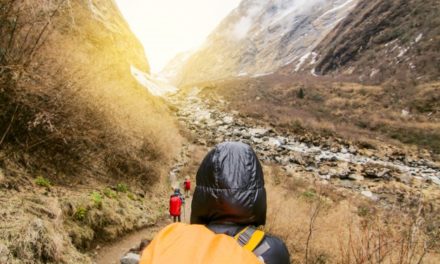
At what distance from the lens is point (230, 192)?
4.93 ft

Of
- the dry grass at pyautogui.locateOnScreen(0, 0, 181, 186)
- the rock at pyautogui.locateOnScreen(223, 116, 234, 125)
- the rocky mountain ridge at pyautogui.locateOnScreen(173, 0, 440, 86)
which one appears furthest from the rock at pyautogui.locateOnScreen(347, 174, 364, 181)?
the rocky mountain ridge at pyautogui.locateOnScreen(173, 0, 440, 86)

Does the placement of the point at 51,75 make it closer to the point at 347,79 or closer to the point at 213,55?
the point at 347,79

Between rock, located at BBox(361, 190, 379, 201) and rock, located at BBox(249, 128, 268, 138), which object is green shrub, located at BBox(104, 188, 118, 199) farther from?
rock, located at BBox(249, 128, 268, 138)

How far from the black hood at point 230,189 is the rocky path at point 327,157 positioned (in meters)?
12.4

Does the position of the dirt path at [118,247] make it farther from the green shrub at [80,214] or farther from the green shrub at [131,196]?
the green shrub at [131,196]

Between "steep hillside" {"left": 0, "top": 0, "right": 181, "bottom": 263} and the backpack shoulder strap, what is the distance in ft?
10.7

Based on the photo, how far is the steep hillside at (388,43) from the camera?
127 ft

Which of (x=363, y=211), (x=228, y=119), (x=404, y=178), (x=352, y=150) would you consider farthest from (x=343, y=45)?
(x=363, y=211)

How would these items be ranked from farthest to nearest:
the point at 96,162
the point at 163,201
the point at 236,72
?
the point at 236,72, the point at 163,201, the point at 96,162

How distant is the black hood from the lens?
1.50 m

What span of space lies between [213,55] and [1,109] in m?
128

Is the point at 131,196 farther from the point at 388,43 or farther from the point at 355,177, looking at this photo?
the point at 388,43

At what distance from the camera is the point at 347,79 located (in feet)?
145

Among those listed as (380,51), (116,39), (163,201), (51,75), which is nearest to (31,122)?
(51,75)
